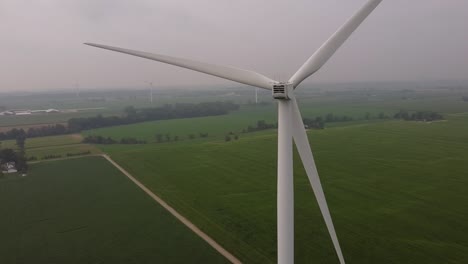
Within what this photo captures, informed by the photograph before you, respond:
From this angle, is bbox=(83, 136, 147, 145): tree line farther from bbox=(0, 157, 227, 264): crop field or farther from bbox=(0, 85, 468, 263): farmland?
bbox=(0, 157, 227, 264): crop field

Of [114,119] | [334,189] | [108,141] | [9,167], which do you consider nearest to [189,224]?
[334,189]

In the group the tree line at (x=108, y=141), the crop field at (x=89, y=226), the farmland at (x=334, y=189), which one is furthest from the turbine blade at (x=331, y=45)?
A: the tree line at (x=108, y=141)

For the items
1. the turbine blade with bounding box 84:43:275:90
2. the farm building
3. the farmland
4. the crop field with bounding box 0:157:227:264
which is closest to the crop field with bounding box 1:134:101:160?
the farmland

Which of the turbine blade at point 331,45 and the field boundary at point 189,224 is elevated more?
the turbine blade at point 331,45

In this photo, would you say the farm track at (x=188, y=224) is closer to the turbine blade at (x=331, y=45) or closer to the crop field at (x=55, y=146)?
the turbine blade at (x=331, y=45)

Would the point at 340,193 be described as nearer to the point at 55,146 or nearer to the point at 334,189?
the point at 334,189

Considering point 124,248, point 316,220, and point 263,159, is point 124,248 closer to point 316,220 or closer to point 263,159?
point 316,220

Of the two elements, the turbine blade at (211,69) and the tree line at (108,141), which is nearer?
the turbine blade at (211,69)
